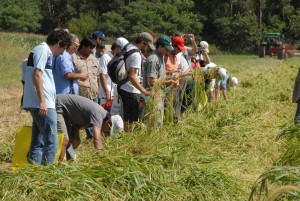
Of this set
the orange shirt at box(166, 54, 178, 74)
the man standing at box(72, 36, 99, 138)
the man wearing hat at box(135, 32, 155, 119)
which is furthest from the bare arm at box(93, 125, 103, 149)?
the orange shirt at box(166, 54, 178, 74)

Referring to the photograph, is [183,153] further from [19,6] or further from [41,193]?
[19,6]

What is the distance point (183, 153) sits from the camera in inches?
Answer: 260

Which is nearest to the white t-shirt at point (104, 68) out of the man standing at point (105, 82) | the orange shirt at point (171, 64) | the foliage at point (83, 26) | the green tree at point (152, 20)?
the man standing at point (105, 82)

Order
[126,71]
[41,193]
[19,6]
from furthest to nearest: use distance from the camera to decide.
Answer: [19,6], [126,71], [41,193]

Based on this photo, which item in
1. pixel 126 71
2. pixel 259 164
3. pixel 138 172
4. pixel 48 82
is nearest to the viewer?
pixel 138 172

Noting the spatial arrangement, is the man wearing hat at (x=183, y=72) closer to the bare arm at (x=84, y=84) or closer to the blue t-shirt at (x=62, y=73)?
the bare arm at (x=84, y=84)

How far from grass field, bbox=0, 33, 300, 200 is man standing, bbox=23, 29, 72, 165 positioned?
39 centimetres

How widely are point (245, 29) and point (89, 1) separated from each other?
22.4 m

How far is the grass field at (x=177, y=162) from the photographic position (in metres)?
4.98

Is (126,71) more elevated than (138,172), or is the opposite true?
(126,71)

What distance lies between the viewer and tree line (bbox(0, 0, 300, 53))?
6156 centimetres

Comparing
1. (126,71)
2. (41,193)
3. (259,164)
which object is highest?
(126,71)

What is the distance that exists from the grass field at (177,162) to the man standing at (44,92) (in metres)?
0.39

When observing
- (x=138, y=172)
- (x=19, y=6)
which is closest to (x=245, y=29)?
(x=19, y=6)
